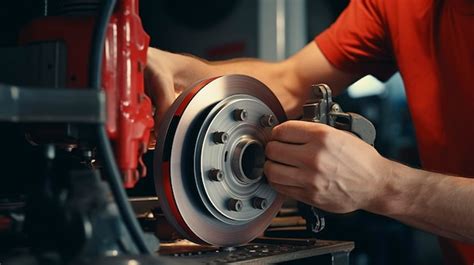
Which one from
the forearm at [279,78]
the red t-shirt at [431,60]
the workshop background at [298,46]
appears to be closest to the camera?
the red t-shirt at [431,60]

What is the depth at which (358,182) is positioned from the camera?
3.05ft

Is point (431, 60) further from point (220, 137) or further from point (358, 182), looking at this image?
point (220, 137)

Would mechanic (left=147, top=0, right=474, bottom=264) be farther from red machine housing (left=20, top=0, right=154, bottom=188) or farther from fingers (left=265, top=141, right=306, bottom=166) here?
red machine housing (left=20, top=0, right=154, bottom=188)

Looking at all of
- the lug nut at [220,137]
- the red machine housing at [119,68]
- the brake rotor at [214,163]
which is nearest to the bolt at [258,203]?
the brake rotor at [214,163]

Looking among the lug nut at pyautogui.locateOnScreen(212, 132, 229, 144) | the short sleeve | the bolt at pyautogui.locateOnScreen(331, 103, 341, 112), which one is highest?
the short sleeve

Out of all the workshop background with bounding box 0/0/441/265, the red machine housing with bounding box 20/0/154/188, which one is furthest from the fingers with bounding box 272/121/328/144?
the workshop background with bounding box 0/0/441/265

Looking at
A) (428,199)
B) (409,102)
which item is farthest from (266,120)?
(409,102)

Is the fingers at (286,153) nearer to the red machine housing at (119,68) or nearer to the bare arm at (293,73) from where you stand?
the red machine housing at (119,68)

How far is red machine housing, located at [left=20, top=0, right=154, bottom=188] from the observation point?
26.5 inches

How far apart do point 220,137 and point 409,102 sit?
547 millimetres

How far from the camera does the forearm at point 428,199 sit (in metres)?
0.96

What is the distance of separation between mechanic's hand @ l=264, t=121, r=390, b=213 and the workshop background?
95 cm

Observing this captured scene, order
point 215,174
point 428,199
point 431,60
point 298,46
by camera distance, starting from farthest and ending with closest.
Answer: point 298,46 < point 431,60 < point 428,199 < point 215,174

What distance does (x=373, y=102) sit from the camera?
2.68 m
